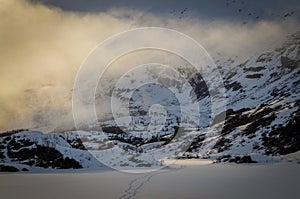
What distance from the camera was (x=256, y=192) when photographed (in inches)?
500

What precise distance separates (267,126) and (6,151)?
76.1 m

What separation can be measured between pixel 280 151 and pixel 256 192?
191ft

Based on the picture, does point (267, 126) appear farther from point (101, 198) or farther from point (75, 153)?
point (101, 198)

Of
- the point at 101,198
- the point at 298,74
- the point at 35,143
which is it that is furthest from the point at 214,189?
the point at 298,74

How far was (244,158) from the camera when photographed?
4428 centimetres

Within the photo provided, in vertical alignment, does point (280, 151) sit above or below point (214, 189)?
above

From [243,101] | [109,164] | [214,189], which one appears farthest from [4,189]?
[243,101]

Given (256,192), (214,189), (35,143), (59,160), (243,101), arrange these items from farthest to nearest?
(243,101)
(35,143)
(59,160)
(214,189)
(256,192)

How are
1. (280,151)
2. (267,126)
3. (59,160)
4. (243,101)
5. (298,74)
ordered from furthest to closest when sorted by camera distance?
(243,101) < (298,74) < (267,126) < (280,151) < (59,160)

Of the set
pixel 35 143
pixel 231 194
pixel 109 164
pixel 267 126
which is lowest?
pixel 231 194

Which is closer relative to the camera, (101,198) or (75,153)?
(101,198)

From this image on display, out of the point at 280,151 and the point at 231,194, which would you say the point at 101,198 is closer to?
the point at 231,194

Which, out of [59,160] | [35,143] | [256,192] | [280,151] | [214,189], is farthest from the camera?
[280,151]

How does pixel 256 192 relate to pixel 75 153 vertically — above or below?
below
